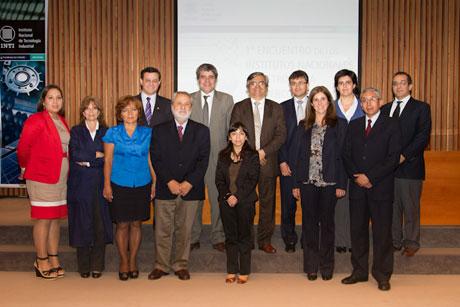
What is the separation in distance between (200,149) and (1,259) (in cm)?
201

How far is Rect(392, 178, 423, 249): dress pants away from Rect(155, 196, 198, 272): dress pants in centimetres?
166

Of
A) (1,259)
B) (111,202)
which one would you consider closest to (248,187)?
(111,202)

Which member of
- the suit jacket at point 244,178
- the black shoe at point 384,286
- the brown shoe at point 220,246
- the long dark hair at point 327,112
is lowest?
the black shoe at point 384,286

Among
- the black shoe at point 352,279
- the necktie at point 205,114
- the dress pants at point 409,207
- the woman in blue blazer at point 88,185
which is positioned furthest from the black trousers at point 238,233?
the dress pants at point 409,207

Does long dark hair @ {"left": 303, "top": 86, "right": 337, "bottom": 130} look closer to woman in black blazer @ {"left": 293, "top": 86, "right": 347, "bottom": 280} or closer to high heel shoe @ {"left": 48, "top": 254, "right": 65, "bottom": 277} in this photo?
woman in black blazer @ {"left": 293, "top": 86, "right": 347, "bottom": 280}

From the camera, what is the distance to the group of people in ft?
13.7

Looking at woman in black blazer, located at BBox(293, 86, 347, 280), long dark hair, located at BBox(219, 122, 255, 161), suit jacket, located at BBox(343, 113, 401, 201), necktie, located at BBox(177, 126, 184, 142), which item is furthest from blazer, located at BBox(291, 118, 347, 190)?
necktie, located at BBox(177, 126, 184, 142)

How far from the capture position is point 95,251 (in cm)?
449

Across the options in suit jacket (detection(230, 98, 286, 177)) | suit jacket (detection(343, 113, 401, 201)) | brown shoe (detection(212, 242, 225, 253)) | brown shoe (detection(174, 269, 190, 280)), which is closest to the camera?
suit jacket (detection(343, 113, 401, 201))

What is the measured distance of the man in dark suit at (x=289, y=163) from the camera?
15.3 feet

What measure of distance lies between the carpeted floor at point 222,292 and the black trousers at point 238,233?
0.53ft

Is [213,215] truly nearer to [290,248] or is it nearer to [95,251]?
[290,248]

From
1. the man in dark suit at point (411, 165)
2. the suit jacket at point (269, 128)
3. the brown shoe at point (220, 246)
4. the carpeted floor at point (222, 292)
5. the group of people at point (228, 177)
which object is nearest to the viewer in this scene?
the carpeted floor at point (222, 292)

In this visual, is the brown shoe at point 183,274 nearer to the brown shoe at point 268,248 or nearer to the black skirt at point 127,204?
the black skirt at point 127,204
